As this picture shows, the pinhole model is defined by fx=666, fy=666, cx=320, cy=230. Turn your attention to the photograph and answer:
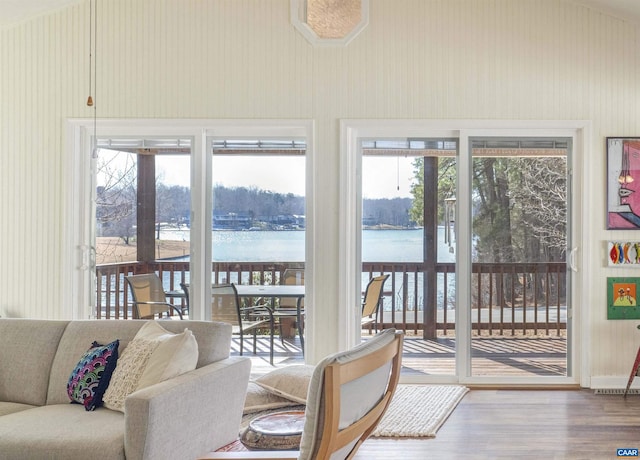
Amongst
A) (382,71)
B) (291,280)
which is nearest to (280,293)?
(291,280)

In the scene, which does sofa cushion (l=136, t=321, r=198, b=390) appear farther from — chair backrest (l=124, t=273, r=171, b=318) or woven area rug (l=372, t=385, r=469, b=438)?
chair backrest (l=124, t=273, r=171, b=318)

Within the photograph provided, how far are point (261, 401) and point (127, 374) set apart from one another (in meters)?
0.85

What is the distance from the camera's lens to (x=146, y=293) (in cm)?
536

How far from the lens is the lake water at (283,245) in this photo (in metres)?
5.31

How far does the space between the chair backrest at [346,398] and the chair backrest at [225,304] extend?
316 centimetres

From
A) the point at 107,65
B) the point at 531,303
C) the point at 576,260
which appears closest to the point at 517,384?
the point at 531,303

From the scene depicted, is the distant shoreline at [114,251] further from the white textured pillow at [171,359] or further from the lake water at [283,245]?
the white textured pillow at [171,359]

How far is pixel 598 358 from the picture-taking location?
16.9ft

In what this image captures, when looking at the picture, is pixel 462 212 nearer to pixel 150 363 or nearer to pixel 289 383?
pixel 289 383

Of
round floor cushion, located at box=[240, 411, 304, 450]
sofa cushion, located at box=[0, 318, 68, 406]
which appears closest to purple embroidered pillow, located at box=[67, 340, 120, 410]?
sofa cushion, located at box=[0, 318, 68, 406]

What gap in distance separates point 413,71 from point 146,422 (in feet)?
11.6

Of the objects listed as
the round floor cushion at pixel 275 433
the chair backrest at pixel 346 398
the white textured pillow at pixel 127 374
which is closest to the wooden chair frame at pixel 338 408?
the chair backrest at pixel 346 398

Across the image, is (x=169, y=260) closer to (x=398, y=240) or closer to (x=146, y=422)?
(x=398, y=240)

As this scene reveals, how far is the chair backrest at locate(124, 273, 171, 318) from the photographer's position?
17.5ft
